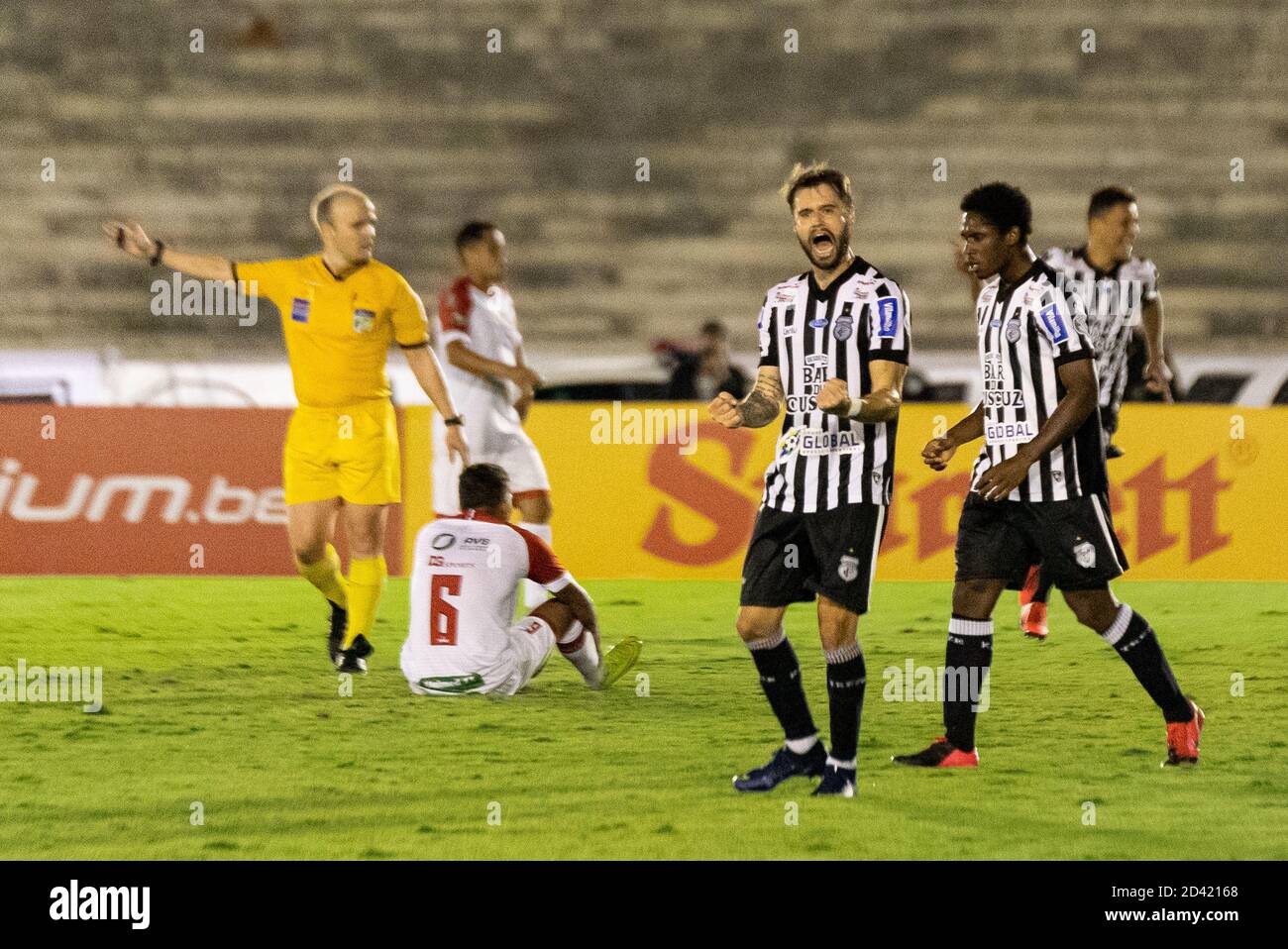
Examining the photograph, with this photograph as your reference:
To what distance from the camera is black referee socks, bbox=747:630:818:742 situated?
18.9 ft

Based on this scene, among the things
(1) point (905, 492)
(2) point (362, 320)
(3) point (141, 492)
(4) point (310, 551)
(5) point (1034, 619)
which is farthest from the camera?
(3) point (141, 492)

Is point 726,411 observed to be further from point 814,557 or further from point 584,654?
point 584,654

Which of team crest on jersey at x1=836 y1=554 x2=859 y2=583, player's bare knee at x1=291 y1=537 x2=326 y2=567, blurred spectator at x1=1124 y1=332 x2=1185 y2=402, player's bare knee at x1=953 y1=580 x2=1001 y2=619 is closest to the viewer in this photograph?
team crest on jersey at x1=836 y1=554 x2=859 y2=583

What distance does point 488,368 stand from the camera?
9359mm

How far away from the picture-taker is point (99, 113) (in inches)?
714

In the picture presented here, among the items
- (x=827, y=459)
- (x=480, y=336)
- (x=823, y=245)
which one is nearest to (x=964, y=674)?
(x=827, y=459)

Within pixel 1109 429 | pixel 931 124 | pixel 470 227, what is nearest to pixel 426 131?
pixel 931 124

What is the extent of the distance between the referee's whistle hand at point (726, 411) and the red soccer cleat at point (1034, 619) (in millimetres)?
4129

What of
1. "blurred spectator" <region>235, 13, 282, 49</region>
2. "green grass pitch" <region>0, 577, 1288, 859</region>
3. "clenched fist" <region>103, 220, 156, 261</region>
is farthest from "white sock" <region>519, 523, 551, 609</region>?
"blurred spectator" <region>235, 13, 282, 49</region>

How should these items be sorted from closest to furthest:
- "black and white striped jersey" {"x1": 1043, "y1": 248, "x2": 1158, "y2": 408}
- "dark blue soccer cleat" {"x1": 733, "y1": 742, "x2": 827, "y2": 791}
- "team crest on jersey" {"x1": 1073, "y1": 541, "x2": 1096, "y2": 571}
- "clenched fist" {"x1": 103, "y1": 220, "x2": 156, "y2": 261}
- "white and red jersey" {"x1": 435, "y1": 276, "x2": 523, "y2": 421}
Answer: "dark blue soccer cleat" {"x1": 733, "y1": 742, "x2": 827, "y2": 791} < "team crest on jersey" {"x1": 1073, "y1": 541, "x2": 1096, "y2": 571} < "clenched fist" {"x1": 103, "y1": 220, "x2": 156, "y2": 261} < "black and white striped jersey" {"x1": 1043, "y1": 248, "x2": 1158, "y2": 408} < "white and red jersey" {"x1": 435, "y1": 276, "x2": 523, "y2": 421}

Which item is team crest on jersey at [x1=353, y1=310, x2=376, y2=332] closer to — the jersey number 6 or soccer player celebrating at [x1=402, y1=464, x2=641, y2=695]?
soccer player celebrating at [x1=402, y1=464, x2=641, y2=695]

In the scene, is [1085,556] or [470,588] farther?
[470,588]

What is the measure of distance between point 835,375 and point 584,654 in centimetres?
242

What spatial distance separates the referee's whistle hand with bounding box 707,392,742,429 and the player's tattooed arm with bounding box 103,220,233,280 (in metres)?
2.81
